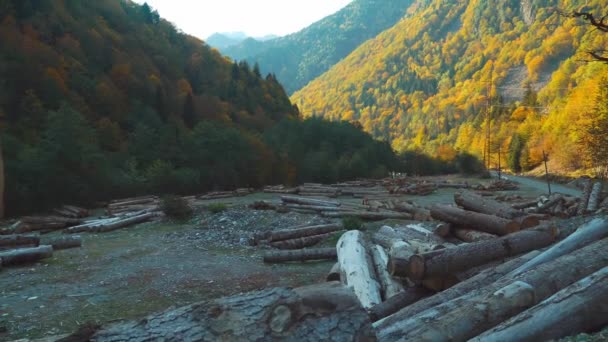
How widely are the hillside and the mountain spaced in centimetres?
3535

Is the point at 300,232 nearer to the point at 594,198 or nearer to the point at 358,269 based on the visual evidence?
the point at 358,269

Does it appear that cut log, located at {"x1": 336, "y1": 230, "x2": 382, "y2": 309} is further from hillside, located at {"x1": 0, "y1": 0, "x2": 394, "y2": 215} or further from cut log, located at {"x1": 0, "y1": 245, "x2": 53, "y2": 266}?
hillside, located at {"x1": 0, "y1": 0, "x2": 394, "y2": 215}

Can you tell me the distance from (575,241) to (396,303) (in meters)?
2.32

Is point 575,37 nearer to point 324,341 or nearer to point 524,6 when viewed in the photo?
point 524,6

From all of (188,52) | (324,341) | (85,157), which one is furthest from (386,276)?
(188,52)

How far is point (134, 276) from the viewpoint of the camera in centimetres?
794

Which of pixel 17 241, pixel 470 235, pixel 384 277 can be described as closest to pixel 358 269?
pixel 384 277

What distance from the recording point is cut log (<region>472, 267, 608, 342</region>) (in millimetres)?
2924

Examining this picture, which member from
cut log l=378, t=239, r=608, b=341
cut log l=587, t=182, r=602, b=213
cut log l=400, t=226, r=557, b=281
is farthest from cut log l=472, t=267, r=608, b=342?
cut log l=587, t=182, r=602, b=213

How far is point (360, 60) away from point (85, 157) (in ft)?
604

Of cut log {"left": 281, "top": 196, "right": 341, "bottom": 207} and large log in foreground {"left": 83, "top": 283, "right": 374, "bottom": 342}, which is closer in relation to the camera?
large log in foreground {"left": 83, "top": 283, "right": 374, "bottom": 342}

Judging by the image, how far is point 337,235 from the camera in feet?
36.4

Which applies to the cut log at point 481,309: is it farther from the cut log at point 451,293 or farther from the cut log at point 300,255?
the cut log at point 300,255

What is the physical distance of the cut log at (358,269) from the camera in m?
5.71
